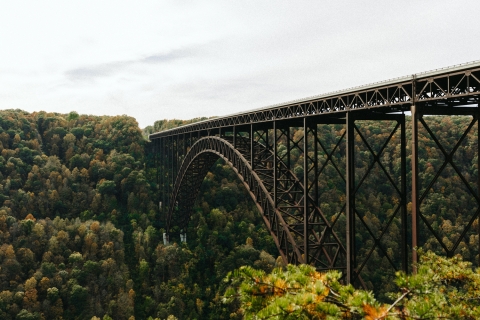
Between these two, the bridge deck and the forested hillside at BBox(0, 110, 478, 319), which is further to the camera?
the forested hillside at BBox(0, 110, 478, 319)

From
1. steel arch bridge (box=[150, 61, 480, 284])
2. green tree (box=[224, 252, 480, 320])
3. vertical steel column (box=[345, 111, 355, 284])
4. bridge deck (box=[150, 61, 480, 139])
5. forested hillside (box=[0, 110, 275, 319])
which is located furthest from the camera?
forested hillside (box=[0, 110, 275, 319])

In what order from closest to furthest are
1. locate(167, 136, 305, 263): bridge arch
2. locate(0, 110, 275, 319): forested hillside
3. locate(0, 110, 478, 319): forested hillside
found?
1. locate(167, 136, 305, 263): bridge arch
2. locate(0, 110, 275, 319): forested hillside
3. locate(0, 110, 478, 319): forested hillside

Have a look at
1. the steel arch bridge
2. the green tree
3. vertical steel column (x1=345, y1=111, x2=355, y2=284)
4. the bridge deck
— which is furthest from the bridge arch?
the green tree

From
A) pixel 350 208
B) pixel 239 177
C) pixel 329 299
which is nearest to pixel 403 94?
pixel 350 208

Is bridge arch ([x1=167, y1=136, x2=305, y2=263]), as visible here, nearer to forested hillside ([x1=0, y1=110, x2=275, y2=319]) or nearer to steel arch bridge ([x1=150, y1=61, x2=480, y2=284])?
steel arch bridge ([x1=150, y1=61, x2=480, y2=284])

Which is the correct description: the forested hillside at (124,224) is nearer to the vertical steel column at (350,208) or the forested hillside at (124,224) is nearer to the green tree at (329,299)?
the vertical steel column at (350,208)

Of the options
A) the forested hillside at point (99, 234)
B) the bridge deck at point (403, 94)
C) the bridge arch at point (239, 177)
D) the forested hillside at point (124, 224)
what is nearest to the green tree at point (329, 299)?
the bridge deck at point (403, 94)

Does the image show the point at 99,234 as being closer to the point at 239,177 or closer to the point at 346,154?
the point at 239,177

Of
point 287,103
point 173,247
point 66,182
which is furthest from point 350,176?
point 66,182
